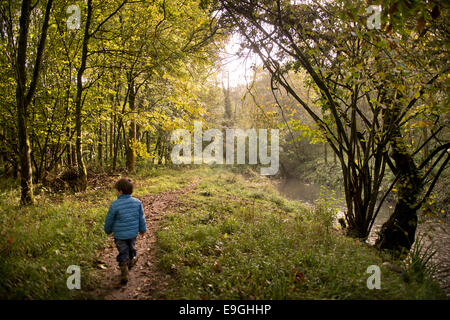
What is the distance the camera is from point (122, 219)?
3926 mm

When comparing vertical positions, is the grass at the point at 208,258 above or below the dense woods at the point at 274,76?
below

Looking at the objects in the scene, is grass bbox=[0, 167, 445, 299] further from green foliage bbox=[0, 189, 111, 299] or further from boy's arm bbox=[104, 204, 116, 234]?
boy's arm bbox=[104, 204, 116, 234]

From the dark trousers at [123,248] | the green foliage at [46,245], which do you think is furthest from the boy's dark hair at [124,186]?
the green foliage at [46,245]

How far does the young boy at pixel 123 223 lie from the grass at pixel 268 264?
763mm

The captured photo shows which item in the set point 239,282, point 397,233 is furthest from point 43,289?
point 397,233

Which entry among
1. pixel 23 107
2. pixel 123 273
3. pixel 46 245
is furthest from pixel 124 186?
pixel 23 107

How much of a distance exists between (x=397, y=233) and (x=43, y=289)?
7147mm

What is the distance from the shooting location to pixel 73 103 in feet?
30.7

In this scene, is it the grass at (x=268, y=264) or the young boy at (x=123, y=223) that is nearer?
the grass at (x=268, y=264)

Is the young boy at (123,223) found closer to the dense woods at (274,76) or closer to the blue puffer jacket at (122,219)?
the blue puffer jacket at (122,219)

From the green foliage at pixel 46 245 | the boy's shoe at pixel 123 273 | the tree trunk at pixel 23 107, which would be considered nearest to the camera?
the green foliage at pixel 46 245

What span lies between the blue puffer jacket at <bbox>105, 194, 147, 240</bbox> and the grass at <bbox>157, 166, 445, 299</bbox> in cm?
99

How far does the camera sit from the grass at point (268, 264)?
327 centimetres
